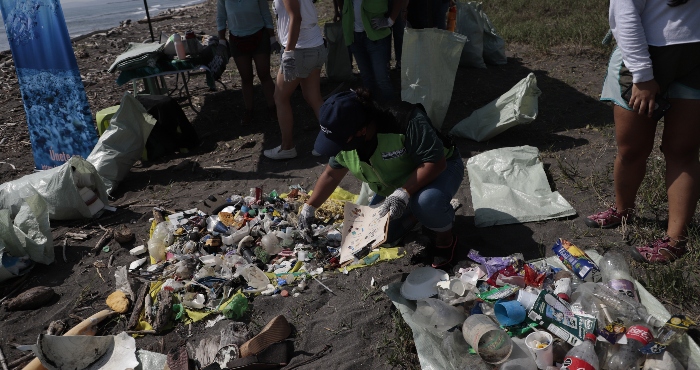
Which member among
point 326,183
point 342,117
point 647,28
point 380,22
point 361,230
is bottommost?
point 361,230

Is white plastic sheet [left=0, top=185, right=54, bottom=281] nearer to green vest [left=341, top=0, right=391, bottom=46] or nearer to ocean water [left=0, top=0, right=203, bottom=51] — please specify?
green vest [left=341, top=0, right=391, bottom=46]

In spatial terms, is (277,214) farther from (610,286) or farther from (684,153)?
(684,153)

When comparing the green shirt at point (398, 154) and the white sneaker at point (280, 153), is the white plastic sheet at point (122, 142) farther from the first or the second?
the green shirt at point (398, 154)

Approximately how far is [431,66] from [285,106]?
1329mm

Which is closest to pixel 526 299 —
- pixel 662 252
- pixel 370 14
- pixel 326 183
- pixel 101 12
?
pixel 662 252

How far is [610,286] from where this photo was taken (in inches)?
109

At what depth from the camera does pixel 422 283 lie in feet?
9.82

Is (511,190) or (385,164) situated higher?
(385,164)

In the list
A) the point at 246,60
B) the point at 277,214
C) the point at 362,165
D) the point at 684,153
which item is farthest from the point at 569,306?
the point at 246,60

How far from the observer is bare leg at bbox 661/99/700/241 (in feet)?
8.96

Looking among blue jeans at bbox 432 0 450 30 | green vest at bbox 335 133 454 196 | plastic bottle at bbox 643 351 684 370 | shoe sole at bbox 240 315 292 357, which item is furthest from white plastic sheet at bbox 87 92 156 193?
plastic bottle at bbox 643 351 684 370

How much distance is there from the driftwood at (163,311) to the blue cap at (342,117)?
126 centimetres

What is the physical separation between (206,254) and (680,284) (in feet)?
8.86

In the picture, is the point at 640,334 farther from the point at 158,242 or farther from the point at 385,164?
the point at 158,242
